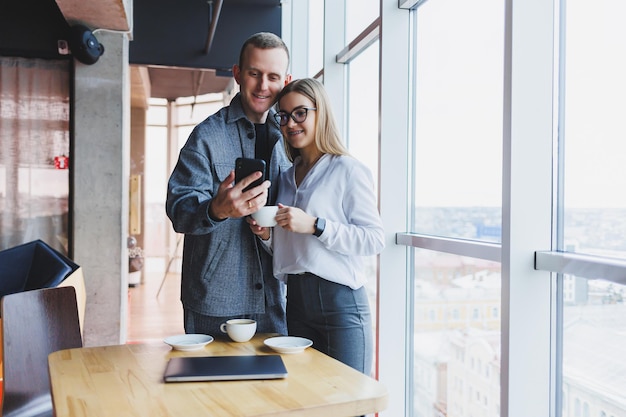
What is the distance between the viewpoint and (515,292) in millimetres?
1886

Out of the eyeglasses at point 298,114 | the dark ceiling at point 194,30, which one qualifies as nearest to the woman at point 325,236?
the eyeglasses at point 298,114

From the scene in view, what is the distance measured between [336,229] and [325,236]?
0.04 m

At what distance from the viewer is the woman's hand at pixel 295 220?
1.73 meters

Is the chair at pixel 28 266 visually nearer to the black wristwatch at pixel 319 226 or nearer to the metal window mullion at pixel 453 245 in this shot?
the metal window mullion at pixel 453 245

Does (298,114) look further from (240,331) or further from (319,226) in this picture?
(240,331)

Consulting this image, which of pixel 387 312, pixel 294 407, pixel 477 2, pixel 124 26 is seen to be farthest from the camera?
pixel 124 26

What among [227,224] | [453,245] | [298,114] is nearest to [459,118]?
[453,245]

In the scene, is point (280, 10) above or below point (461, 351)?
above

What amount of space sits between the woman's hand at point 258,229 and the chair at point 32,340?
91cm

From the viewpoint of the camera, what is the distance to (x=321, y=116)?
191 cm

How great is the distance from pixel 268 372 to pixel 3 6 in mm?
4852

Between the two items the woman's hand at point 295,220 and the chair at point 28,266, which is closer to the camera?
the woman's hand at point 295,220

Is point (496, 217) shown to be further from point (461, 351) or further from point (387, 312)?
point (387, 312)

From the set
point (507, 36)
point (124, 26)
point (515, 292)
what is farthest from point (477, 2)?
point (124, 26)
